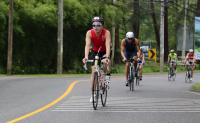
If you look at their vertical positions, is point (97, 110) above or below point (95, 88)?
below

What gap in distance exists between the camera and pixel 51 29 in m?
30.5

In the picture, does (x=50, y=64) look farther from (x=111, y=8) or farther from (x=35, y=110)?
(x=35, y=110)

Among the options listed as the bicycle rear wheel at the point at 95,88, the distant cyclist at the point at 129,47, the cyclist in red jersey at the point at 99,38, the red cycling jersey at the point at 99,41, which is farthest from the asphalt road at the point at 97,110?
the distant cyclist at the point at 129,47

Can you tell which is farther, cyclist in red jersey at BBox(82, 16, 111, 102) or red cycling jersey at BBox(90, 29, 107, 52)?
red cycling jersey at BBox(90, 29, 107, 52)

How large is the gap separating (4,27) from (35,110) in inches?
740

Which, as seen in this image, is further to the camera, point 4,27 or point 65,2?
point 65,2

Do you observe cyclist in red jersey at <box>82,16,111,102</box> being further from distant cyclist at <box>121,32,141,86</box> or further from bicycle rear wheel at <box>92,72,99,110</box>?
distant cyclist at <box>121,32,141,86</box>

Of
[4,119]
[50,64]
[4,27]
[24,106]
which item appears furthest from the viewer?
[50,64]

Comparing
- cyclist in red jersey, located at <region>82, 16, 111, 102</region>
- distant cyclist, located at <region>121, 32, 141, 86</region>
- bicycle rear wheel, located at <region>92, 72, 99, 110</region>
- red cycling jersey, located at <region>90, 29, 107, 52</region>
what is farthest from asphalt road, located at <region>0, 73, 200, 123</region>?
distant cyclist, located at <region>121, 32, 141, 86</region>

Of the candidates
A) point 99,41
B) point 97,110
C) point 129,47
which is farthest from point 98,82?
point 129,47

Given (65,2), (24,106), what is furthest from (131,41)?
(65,2)

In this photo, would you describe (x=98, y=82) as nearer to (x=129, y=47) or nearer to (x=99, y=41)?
(x=99, y=41)

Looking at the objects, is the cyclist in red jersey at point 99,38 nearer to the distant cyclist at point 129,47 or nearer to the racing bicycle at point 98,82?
the racing bicycle at point 98,82

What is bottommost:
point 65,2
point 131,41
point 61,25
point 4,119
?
point 4,119
